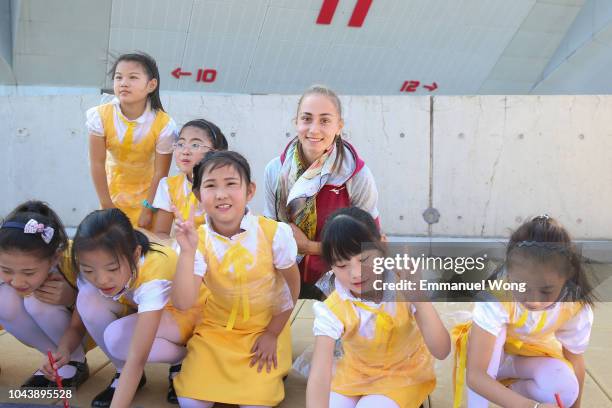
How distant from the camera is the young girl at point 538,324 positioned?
185 cm

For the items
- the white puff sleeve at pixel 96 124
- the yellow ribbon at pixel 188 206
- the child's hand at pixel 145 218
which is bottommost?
the child's hand at pixel 145 218

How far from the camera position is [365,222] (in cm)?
194

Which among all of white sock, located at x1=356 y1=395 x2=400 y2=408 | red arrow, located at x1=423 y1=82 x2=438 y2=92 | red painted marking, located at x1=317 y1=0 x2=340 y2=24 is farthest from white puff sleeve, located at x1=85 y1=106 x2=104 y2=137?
red arrow, located at x1=423 y1=82 x2=438 y2=92

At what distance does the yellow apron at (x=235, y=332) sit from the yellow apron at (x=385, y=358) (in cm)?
28

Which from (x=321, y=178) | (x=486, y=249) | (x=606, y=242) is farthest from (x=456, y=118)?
(x=321, y=178)

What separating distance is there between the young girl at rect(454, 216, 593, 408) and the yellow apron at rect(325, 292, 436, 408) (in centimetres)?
13

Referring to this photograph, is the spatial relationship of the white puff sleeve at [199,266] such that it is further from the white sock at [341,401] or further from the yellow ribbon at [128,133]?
the yellow ribbon at [128,133]

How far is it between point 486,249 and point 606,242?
1.11 metres

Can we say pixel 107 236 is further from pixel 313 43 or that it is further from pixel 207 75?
pixel 207 75

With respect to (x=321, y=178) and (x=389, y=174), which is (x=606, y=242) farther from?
(x=321, y=178)

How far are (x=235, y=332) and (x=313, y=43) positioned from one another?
309 inches

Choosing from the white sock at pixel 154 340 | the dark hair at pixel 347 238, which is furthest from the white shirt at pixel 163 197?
the dark hair at pixel 347 238

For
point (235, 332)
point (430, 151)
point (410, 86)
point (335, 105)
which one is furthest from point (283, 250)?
point (410, 86)

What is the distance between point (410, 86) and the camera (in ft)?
34.5
